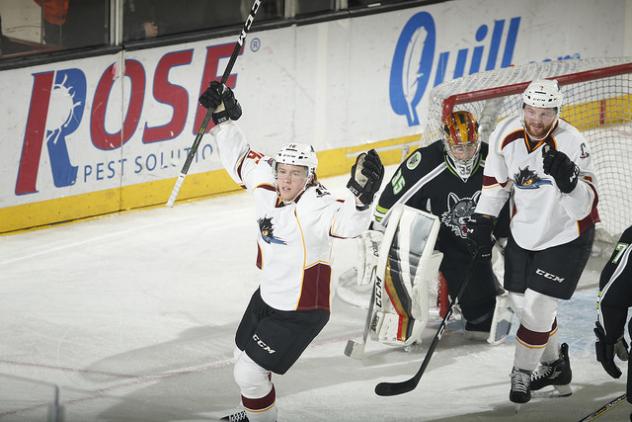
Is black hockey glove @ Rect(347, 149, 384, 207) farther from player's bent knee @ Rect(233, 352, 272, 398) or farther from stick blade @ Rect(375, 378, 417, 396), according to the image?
stick blade @ Rect(375, 378, 417, 396)

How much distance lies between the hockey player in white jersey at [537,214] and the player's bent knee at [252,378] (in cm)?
124

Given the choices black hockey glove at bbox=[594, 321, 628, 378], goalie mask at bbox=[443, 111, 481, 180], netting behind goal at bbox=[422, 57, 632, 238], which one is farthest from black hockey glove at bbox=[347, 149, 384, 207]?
netting behind goal at bbox=[422, 57, 632, 238]

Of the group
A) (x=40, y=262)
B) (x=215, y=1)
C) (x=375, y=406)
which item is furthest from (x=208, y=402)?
(x=215, y=1)

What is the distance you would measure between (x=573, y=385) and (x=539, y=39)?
16.3 feet

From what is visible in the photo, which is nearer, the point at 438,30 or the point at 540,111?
the point at 540,111

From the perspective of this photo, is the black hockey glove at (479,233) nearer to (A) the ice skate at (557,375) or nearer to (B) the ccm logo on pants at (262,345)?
(A) the ice skate at (557,375)

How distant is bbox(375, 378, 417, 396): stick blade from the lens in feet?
18.1

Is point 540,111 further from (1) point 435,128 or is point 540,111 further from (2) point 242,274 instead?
(2) point 242,274

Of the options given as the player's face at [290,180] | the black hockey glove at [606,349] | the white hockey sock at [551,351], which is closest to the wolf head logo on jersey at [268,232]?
the player's face at [290,180]

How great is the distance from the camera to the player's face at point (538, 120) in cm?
555

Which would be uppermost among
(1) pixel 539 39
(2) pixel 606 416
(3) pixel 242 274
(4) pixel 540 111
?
(1) pixel 539 39

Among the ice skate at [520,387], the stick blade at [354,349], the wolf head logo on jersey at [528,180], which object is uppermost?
the wolf head logo on jersey at [528,180]

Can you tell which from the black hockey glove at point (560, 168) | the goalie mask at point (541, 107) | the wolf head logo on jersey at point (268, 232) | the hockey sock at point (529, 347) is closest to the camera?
the wolf head logo on jersey at point (268, 232)

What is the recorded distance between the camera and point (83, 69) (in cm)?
804
